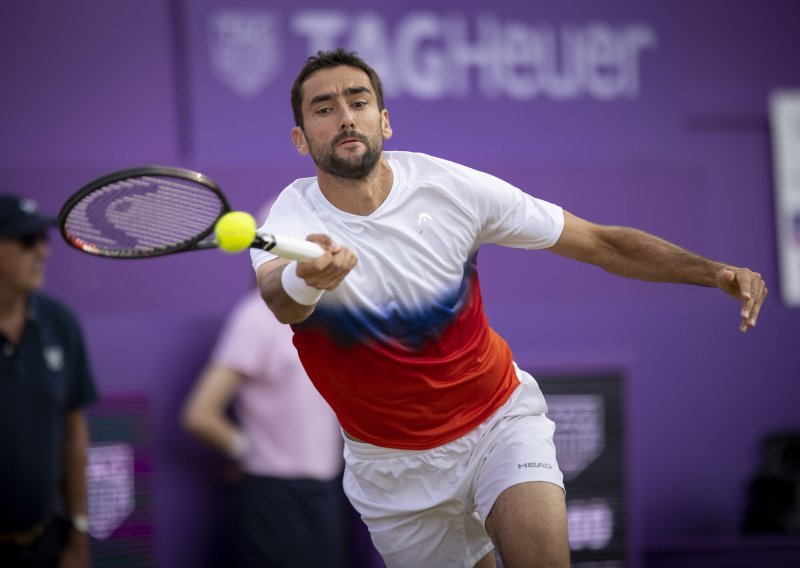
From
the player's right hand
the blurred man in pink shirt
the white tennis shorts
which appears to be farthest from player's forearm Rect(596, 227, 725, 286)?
the blurred man in pink shirt

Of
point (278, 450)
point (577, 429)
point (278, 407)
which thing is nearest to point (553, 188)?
point (577, 429)

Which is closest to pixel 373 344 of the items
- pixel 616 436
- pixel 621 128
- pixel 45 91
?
pixel 616 436

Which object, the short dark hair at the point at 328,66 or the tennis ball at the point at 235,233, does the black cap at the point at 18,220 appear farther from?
the tennis ball at the point at 235,233

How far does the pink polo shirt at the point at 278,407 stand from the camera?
5621 mm

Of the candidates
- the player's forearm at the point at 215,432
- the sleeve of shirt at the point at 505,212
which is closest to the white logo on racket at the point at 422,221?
the sleeve of shirt at the point at 505,212

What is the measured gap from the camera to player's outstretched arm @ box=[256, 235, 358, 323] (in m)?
3.17

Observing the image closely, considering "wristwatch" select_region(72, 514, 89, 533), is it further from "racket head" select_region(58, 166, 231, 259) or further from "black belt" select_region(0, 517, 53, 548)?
"racket head" select_region(58, 166, 231, 259)

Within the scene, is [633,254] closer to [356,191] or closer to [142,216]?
[356,191]

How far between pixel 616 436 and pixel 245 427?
176cm

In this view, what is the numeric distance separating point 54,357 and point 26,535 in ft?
2.28

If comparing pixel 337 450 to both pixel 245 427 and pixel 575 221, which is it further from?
pixel 575 221

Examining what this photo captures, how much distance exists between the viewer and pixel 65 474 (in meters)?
5.24

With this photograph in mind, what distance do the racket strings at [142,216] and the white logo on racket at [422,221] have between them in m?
0.60

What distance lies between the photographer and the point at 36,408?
4957 mm
